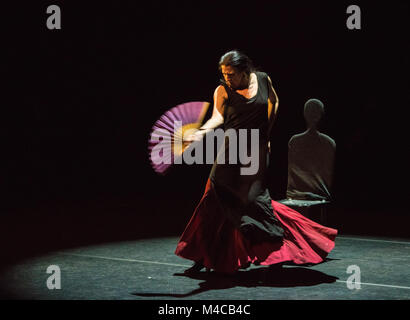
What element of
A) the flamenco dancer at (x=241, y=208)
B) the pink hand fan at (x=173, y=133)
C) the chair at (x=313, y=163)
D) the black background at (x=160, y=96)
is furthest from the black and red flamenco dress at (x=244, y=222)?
the black background at (x=160, y=96)

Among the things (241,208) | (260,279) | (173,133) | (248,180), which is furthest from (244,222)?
(173,133)

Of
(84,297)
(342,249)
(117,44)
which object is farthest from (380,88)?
(84,297)

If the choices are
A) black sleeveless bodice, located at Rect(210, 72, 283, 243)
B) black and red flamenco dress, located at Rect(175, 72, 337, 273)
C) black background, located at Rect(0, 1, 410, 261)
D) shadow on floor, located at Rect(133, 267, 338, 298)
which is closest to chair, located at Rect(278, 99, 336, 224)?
shadow on floor, located at Rect(133, 267, 338, 298)

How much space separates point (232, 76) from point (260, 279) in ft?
4.74

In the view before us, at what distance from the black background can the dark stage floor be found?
1614mm

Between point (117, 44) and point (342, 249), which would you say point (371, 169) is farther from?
point (117, 44)

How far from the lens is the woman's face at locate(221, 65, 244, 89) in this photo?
4.46 meters

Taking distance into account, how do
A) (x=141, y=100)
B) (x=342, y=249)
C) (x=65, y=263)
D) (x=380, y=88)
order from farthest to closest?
(x=141, y=100), (x=380, y=88), (x=342, y=249), (x=65, y=263)

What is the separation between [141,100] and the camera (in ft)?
32.1

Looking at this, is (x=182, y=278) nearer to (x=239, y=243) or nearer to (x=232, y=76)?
(x=239, y=243)

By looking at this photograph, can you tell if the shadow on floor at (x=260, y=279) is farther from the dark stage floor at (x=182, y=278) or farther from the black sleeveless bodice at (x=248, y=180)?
the black sleeveless bodice at (x=248, y=180)

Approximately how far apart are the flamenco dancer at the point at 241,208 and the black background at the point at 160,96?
267 centimetres

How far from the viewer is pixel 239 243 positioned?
451 centimetres

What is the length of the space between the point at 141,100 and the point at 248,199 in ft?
18.2
